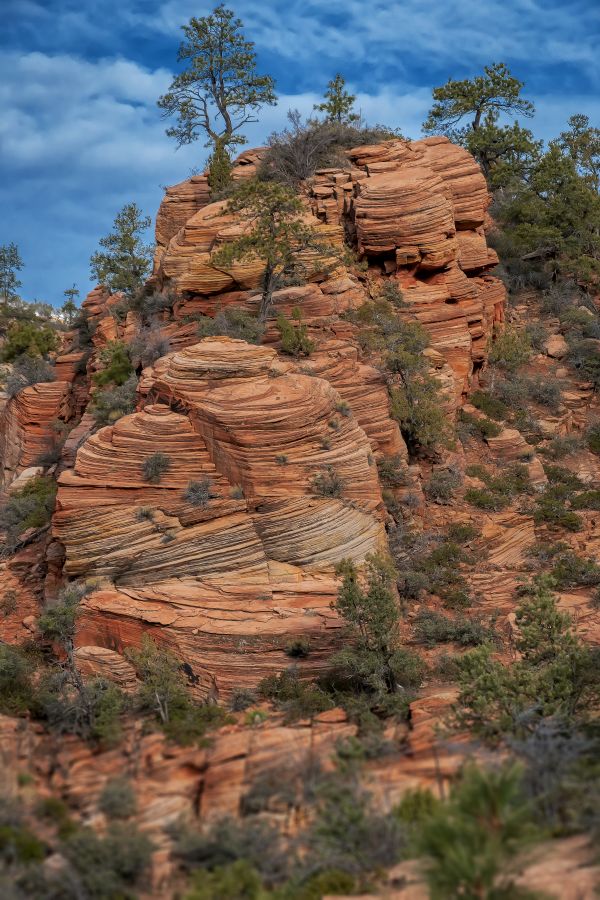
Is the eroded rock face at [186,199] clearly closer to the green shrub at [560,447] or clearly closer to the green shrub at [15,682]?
the green shrub at [560,447]

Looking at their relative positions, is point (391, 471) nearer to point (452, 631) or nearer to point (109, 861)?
point (452, 631)

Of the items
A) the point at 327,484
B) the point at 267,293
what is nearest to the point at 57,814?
the point at 327,484

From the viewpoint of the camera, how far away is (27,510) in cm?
2892

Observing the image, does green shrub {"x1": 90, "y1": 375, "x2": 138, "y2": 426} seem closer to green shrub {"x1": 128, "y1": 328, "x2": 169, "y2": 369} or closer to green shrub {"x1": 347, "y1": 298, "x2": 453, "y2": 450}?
green shrub {"x1": 128, "y1": 328, "x2": 169, "y2": 369}

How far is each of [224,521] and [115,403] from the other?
7.80m

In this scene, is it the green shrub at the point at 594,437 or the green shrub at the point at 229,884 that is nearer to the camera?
the green shrub at the point at 229,884

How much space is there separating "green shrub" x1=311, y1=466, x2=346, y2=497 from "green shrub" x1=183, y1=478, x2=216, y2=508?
2439mm

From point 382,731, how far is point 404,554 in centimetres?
911

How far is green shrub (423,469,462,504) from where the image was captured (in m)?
26.9

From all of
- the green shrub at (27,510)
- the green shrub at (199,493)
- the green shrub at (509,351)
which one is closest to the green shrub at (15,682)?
the green shrub at (199,493)

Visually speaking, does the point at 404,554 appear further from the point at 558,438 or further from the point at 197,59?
the point at 197,59

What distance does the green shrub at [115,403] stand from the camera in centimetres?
2748

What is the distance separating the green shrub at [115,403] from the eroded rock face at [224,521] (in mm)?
3959

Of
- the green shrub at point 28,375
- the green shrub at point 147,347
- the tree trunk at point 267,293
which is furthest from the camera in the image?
the green shrub at point 28,375
